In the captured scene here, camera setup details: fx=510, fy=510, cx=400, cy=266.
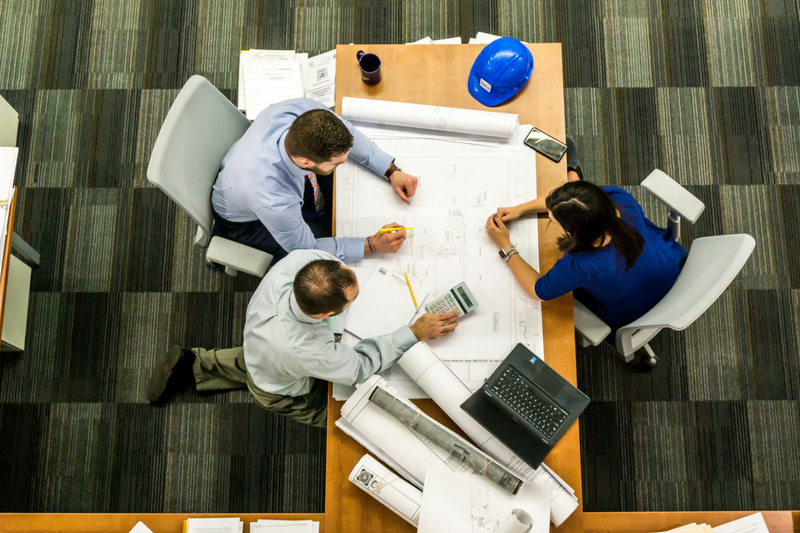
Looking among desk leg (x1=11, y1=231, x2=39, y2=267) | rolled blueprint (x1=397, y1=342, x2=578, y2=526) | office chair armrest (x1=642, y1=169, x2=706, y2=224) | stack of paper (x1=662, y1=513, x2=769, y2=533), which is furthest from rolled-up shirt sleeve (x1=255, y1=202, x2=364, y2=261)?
desk leg (x1=11, y1=231, x2=39, y2=267)

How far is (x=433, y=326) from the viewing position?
1362mm

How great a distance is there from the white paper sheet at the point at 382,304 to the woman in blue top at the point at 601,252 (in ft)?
0.97

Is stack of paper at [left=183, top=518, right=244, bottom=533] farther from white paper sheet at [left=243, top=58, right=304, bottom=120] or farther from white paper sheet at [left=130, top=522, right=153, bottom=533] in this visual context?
white paper sheet at [left=243, top=58, right=304, bottom=120]

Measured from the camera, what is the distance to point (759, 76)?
8.01 feet

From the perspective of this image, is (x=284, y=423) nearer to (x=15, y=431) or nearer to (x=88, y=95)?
(x=15, y=431)

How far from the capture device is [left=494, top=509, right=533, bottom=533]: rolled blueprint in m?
1.12

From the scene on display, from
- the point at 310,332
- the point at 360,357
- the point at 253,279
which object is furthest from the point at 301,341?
the point at 253,279

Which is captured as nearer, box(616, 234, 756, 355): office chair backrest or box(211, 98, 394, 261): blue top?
box(616, 234, 756, 355): office chair backrest

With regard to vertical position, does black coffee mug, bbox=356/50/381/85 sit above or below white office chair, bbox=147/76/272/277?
above

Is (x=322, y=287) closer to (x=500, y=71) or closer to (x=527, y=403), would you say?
(x=527, y=403)

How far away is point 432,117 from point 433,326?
24.7 inches

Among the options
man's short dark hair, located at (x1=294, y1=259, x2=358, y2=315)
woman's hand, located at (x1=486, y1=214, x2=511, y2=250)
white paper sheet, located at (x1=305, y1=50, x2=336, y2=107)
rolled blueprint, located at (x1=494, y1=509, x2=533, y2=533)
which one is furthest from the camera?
white paper sheet, located at (x1=305, y1=50, x2=336, y2=107)

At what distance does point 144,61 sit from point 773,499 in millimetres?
3395

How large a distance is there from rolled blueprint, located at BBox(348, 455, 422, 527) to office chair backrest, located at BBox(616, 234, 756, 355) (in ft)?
2.57
